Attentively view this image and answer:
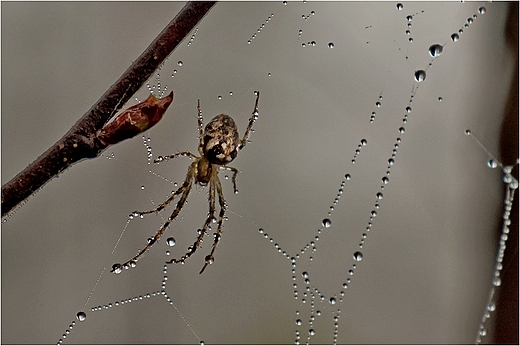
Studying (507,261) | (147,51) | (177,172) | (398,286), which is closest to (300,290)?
(398,286)

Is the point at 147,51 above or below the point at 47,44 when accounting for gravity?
below

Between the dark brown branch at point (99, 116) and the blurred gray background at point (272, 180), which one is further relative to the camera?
the blurred gray background at point (272, 180)

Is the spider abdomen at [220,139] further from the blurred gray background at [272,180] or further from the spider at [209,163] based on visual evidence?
the blurred gray background at [272,180]

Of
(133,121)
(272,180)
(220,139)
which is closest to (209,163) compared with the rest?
(220,139)

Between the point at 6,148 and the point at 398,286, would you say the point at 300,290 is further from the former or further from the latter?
the point at 6,148

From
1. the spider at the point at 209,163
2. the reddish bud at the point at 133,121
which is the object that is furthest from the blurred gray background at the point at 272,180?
the reddish bud at the point at 133,121

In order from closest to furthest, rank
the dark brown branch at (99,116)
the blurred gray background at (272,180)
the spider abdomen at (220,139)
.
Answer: the dark brown branch at (99,116) < the spider abdomen at (220,139) < the blurred gray background at (272,180)

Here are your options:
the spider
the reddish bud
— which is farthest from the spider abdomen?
the reddish bud
